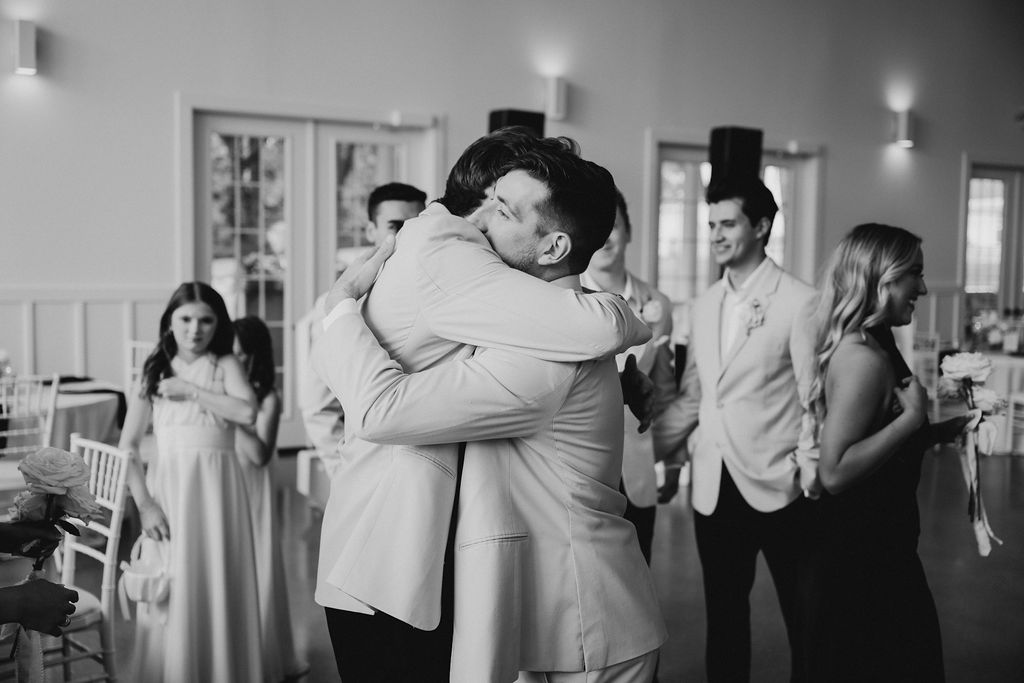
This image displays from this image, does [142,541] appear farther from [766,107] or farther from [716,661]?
[766,107]

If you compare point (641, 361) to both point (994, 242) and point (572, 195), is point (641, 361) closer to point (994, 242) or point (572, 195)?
point (572, 195)

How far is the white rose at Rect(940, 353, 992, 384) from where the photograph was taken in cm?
268

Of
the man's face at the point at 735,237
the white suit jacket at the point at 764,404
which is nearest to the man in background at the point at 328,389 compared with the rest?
the man's face at the point at 735,237

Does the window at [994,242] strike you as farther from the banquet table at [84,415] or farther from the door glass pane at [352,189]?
the banquet table at [84,415]

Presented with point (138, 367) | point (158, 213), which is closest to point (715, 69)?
point (158, 213)

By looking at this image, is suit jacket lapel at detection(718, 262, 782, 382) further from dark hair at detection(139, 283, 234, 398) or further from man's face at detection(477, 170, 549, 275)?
dark hair at detection(139, 283, 234, 398)

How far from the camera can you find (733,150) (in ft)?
29.0

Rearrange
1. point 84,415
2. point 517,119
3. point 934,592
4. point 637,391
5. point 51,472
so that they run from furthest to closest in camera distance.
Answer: point 517,119, point 84,415, point 934,592, point 637,391, point 51,472

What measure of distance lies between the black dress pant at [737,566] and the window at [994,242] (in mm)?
9805

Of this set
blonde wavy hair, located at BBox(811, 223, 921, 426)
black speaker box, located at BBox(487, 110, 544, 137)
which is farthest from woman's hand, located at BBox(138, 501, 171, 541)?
black speaker box, located at BBox(487, 110, 544, 137)

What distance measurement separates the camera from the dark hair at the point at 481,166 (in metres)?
1.63

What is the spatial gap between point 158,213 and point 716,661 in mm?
5756

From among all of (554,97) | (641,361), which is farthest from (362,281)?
(554,97)

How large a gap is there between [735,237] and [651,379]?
0.52 metres
